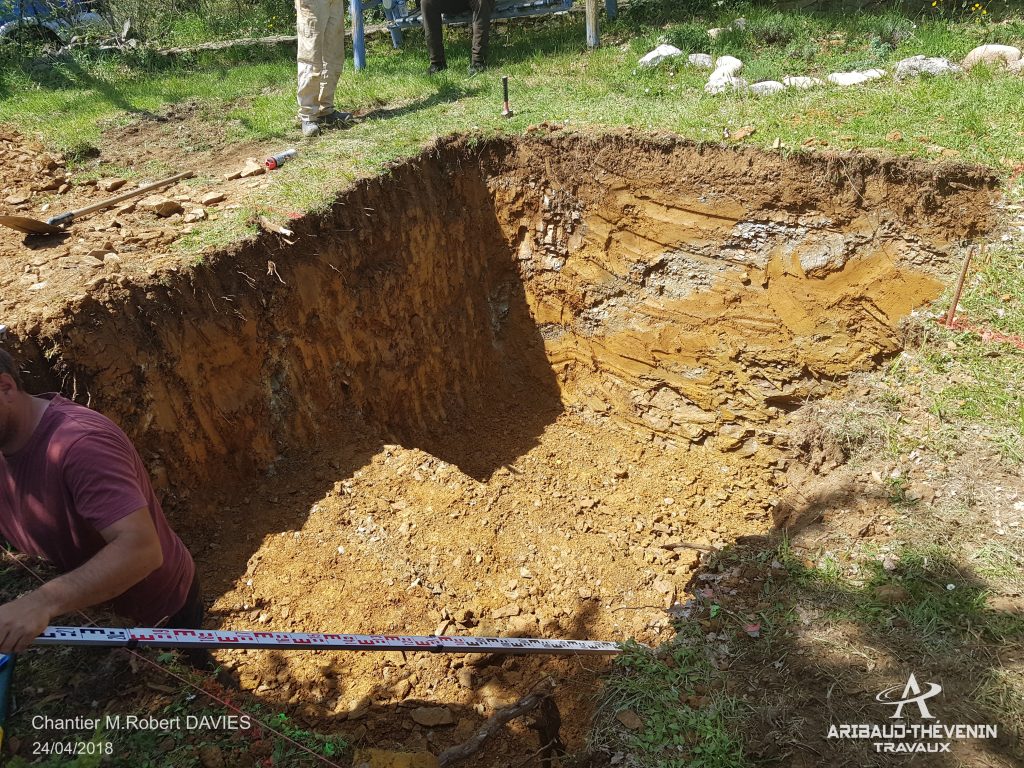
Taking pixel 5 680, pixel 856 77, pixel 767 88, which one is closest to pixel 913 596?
pixel 5 680

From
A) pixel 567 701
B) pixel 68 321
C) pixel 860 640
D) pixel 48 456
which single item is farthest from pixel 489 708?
pixel 68 321

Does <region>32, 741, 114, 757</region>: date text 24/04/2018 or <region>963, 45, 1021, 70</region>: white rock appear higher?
<region>963, 45, 1021, 70</region>: white rock

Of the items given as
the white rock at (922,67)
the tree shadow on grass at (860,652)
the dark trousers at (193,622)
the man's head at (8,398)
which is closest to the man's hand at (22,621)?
the man's head at (8,398)

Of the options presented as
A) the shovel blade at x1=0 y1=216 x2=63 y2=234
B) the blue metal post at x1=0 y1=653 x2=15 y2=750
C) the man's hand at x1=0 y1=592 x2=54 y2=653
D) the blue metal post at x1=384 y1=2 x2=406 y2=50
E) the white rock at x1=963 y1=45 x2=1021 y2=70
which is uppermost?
the blue metal post at x1=384 y1=2 x2=406 y2=50

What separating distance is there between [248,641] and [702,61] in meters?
7.80

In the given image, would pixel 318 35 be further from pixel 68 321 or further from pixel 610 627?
pixel 610 627

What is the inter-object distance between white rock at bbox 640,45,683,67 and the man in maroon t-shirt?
7300 mm

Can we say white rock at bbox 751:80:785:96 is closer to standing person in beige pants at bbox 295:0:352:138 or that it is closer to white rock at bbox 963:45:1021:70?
white rock at bbox 963:45:1021:70

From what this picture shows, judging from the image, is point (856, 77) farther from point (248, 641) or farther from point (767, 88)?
point (248, 641)

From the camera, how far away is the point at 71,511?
8.00 feet

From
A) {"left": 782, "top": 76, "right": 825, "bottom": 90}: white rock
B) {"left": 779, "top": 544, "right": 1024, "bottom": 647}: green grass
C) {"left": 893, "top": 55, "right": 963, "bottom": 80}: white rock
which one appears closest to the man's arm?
{"left": 779, "top": 544, "right": 1024, "bottom": 647}: green grass

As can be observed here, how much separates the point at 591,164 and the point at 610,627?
4184mm

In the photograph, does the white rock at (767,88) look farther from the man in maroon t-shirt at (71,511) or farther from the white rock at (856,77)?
the man in maroon t-shirt at (71,511)

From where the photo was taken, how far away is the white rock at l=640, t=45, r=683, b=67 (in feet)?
25.8
